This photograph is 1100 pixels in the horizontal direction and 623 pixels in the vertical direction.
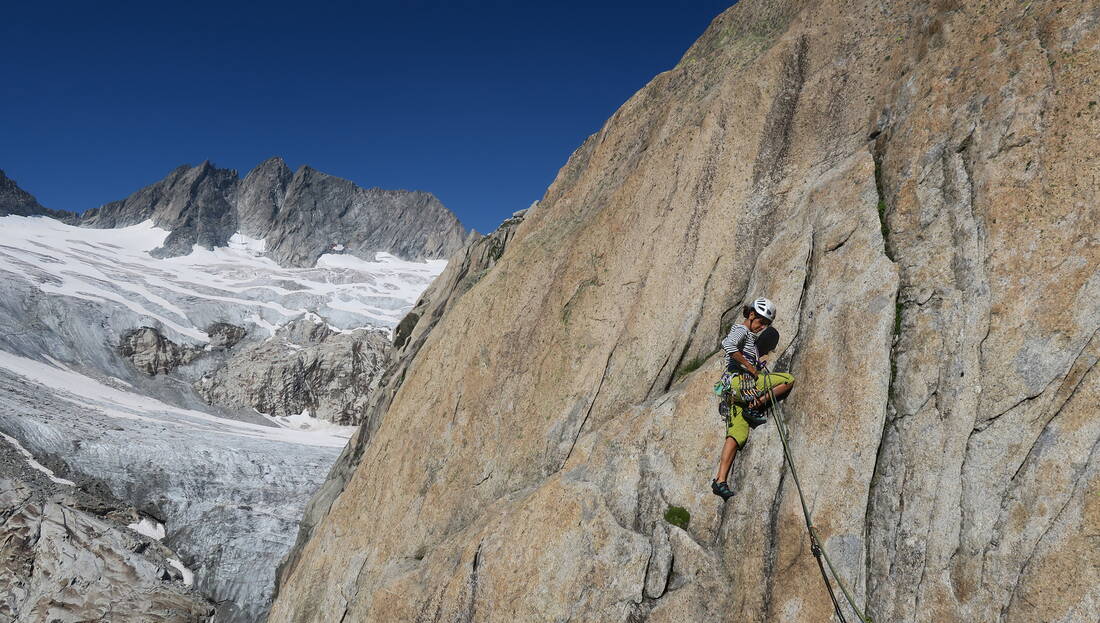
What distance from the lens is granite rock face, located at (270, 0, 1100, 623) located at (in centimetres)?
850

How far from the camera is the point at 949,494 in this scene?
28.7 ft

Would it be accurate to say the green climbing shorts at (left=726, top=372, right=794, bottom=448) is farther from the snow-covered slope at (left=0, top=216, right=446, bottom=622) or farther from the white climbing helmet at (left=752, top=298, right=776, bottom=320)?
the snow-covered slope at (left=0, top=216, right=446, bottom=622)

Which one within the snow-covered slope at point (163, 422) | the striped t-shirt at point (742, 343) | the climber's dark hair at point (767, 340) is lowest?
the snow-covered slope at point (163, 422)

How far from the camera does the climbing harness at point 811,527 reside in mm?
9234

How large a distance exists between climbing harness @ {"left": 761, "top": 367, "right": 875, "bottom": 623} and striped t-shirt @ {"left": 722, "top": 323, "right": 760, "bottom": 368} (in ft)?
0.99

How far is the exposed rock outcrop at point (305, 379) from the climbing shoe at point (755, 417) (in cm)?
14490

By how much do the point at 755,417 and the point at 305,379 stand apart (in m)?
157

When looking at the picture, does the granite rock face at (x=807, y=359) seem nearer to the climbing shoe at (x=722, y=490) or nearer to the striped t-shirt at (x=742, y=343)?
the climbing shoe at (x=722, y=490)

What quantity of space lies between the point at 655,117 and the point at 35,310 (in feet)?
552

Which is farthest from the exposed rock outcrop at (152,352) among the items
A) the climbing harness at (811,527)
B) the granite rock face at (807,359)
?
the climbing harness at (811,527)

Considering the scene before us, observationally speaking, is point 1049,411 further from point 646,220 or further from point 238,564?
point 238,564

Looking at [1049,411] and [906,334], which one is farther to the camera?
[906,334]

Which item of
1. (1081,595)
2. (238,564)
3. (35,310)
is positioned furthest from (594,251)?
(35,310)

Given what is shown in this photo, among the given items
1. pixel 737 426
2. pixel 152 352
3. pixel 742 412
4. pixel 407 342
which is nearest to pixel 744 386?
pixel 742 412
